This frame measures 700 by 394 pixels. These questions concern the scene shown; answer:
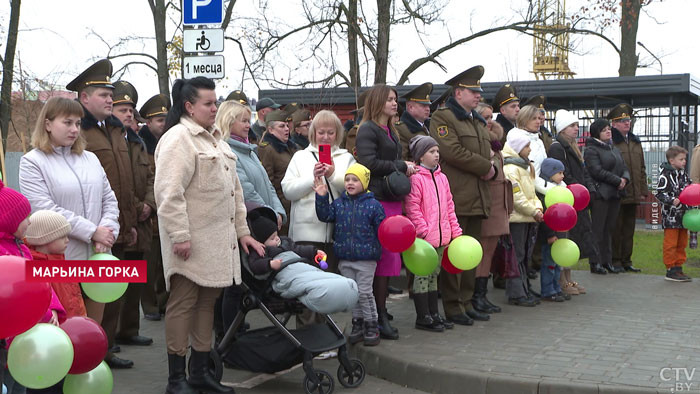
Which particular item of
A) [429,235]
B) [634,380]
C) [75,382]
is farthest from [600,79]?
[75,382]

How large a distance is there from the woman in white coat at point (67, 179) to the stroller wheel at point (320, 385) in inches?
63.6

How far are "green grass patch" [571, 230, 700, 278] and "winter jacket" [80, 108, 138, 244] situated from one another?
25.5 ft

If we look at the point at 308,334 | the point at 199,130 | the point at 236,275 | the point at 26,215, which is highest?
the point at 199,130

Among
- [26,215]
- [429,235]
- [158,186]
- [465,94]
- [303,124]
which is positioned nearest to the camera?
[26,215]

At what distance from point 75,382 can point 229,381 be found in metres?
2.16

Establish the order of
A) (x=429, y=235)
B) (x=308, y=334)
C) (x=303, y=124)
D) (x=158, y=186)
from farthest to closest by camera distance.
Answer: (x=303, y=124) < (x=429, y=235) < (x=308, y=334) < (x=158, y=186)

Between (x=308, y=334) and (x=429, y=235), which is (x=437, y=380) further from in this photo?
(x=429, y=235)

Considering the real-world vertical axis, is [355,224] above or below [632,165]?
below

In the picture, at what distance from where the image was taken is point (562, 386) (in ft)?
19.0

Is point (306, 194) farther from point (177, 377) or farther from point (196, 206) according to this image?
point (177, 377)

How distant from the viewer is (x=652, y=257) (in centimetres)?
1483

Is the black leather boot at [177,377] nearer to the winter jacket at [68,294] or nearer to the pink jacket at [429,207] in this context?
the winter jacket at [68,294]

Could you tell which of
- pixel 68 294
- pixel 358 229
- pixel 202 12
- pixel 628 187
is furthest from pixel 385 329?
pixel 628 187

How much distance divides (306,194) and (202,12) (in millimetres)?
4172
